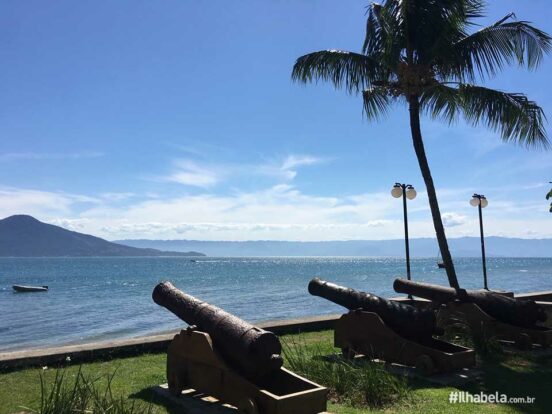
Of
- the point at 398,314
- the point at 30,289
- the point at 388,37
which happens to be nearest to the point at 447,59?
the point at 388,37

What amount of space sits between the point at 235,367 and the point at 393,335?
2956mm

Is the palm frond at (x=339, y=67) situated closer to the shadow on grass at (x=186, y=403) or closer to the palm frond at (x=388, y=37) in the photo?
the palm frond at (x=388, y=37)

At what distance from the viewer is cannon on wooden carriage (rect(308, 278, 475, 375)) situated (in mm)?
7102

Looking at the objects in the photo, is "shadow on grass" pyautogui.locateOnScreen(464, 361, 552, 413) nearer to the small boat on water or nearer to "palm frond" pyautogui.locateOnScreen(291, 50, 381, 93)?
"palm frond" pyautogui.locateOnScreen(291, 50, 381, 93)

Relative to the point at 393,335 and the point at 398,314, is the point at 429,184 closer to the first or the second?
the point at 398,314

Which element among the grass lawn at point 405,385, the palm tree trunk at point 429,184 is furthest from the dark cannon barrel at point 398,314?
the palm tree trunk at point 429,184

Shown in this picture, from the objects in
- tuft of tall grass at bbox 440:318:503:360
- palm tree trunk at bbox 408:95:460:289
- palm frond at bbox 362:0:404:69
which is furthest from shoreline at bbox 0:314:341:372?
palm frond at bbox 362:0:404:69

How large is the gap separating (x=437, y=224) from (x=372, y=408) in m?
6.61

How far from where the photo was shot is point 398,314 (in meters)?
7.59

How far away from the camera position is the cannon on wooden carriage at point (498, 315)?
8.77 m

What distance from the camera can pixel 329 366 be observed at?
670 cm

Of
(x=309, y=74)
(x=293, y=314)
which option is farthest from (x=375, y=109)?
(x=293, y=314)

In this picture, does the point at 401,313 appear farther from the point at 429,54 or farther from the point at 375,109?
the point at 375,109

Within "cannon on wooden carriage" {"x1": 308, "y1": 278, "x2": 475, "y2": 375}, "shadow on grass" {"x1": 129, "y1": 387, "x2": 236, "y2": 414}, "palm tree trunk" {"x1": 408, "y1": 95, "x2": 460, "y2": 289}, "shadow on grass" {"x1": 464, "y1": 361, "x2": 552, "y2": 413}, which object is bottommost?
"shadow on grass" {"x1": 464, "y1": 361, "x2": 552, "y2": 413}
